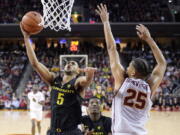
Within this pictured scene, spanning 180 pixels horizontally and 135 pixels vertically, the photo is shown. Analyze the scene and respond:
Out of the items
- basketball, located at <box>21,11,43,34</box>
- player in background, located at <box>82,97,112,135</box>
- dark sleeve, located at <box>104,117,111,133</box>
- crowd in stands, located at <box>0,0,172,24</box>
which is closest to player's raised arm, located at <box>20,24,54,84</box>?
basketball, located at <box>21,11,43,34</box>

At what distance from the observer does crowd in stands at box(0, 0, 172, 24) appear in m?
19.9

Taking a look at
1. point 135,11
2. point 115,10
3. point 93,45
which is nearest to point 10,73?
point 93,45

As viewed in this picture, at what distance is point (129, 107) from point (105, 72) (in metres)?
15.2

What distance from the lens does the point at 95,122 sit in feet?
12.9

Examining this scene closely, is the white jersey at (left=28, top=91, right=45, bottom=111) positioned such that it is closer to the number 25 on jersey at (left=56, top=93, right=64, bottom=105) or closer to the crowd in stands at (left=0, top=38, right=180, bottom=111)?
the crowd in stands at (left=0, top=38, right=180, bottom=111)

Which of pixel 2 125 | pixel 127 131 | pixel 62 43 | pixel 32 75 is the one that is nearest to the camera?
pixel 127 131

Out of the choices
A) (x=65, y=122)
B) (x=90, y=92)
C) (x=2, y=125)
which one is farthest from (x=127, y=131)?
(x=90, y=92)

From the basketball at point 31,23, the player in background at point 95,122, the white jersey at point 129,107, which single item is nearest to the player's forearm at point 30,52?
the basketball at point 31,23

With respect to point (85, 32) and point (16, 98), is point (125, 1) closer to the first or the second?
point (85, 32)

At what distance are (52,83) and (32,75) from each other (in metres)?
14.8

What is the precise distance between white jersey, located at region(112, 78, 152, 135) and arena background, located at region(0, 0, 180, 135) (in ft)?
39.3

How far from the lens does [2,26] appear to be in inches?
755

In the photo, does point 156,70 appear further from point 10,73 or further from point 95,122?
point 10,73

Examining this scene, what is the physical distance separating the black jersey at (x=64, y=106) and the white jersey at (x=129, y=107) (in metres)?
0.96
